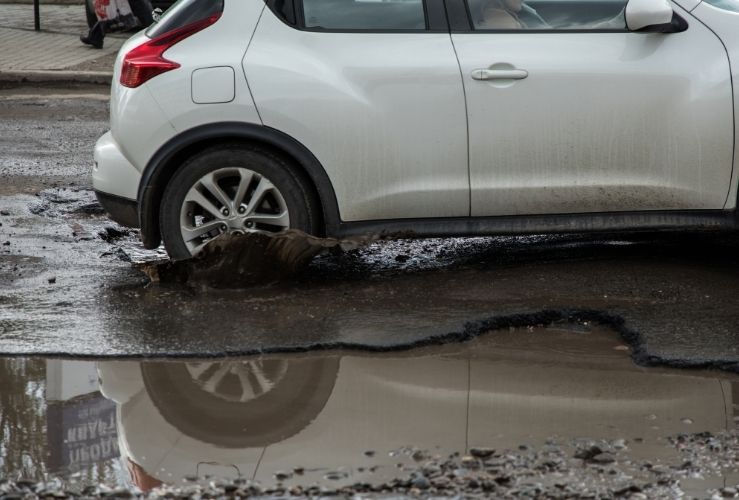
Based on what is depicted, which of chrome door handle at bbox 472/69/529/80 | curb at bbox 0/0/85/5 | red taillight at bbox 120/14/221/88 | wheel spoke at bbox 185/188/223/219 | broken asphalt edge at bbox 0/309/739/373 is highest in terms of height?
red taillight at bbox 120/14/221/88

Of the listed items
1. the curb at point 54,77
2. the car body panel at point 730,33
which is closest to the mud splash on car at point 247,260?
the car body panel at point 730,33

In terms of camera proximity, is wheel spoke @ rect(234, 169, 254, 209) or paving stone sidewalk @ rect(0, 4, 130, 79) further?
paving stone sidewalk @ rect(0, 4, 130, 79)

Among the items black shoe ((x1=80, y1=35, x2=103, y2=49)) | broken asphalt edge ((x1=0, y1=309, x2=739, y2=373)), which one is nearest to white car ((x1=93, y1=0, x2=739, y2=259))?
broken asphalt edge ((x1=0, y1=309, x2=739, y2=373))

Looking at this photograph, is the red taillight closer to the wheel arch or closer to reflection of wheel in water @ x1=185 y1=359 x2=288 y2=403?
the wheel arch

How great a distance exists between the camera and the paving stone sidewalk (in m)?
13.7

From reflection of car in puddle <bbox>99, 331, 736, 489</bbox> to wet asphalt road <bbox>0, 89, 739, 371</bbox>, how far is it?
0.59ft

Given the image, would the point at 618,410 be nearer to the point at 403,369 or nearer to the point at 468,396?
the point at 468,396

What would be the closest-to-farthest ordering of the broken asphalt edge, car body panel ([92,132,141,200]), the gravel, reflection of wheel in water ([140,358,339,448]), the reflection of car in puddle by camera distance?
the gravel, the reflection of car in puddle, reflection of wheel in water ([140,358,339,448]), the broken asphalt edge, car body panel ([92,132,141,200])

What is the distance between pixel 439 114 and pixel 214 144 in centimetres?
111

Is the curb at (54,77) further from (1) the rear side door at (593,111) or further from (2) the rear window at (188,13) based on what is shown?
(1) the rear side door at (593,111)

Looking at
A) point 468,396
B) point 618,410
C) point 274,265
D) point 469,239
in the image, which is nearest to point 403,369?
point 468,396

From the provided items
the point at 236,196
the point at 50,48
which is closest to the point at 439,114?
the point at 236,196

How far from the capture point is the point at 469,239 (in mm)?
6875

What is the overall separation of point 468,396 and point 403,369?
0.37 meters
